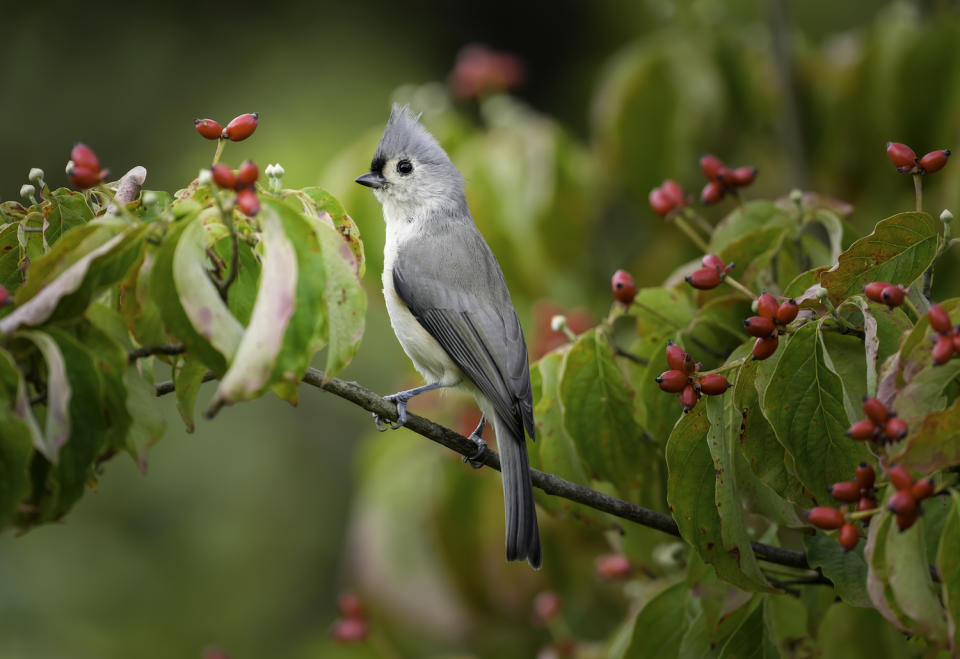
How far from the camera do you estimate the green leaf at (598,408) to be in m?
2.09

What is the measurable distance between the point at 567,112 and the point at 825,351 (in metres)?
5.48

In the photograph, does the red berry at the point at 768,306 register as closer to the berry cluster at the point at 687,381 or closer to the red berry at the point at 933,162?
the berry cluster at the point at 687,381

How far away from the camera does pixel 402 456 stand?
140 inches

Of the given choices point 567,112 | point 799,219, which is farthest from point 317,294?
point 567,112

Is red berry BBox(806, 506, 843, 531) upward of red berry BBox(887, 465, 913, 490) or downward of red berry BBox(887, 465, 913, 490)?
downward

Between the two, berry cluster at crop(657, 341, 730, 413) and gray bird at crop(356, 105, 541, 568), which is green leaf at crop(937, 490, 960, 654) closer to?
berry cluster at crop(657, 341, 730, 413)

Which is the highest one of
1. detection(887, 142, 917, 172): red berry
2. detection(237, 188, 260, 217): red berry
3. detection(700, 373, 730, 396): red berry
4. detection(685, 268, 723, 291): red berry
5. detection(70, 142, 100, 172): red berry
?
detection(70, 142, 100, 172): red berry

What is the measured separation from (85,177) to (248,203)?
31 centimetres

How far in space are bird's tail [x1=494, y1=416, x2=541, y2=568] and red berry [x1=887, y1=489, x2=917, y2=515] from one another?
889mm

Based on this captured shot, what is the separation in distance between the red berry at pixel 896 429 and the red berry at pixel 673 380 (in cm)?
40

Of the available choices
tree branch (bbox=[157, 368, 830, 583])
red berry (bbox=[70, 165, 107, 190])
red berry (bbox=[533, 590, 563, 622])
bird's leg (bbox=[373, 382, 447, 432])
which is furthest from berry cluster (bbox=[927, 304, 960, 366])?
red berry (bbox=[533, 590, 563, 622])

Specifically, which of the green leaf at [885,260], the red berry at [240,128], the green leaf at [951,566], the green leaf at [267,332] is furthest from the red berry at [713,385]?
the red berry at [240,128]

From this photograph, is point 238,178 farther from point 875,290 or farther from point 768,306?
point 875,290

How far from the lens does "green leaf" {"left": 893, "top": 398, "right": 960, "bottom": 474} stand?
1425mm
